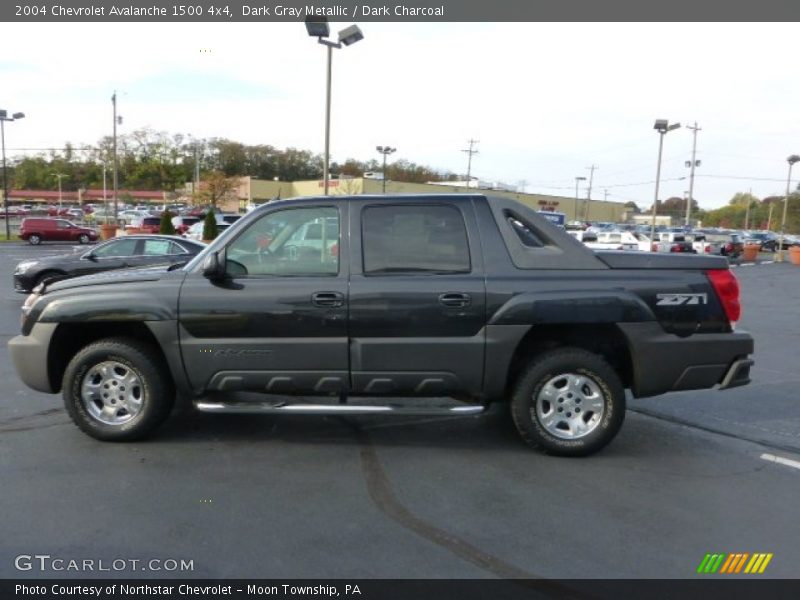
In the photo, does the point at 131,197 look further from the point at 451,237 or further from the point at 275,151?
the point at 451,237

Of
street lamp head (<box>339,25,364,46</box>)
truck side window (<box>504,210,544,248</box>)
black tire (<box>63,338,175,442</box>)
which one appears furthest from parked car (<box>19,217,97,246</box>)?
truck side window (<box>504,210,544,248</box>)

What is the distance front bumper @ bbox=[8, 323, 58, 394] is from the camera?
5.03m

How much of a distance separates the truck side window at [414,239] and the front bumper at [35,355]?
248 centimetres

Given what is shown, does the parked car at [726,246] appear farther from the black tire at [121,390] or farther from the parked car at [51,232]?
the parked car at [51,232]

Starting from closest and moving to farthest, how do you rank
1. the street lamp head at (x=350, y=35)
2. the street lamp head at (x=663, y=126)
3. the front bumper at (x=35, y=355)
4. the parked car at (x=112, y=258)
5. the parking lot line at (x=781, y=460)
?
the parking lot line at (x=781, y=460) → the front bumper at (x=35, y=355) → the parked car at (x=112, y=258) → the street lamp head at (x=350, y=35) → the street lamp head at (x=663, y=126)

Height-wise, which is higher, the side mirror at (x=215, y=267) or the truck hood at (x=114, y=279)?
the side mirror at (x=215, y=267)

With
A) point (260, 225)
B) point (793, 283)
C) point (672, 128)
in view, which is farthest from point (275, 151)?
point (260, 225)

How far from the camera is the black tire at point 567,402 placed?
15.8 ft

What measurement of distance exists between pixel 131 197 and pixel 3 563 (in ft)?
334

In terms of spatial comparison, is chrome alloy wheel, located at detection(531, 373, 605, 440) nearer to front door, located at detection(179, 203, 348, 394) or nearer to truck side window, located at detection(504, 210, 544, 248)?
truck side window, located at detection(504, 210, 544, 248)

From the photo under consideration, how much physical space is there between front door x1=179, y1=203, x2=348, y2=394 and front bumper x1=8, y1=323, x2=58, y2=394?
43.5 inches

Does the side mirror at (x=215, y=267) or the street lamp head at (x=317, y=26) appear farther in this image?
the street lamp head at (x=317, y=26)

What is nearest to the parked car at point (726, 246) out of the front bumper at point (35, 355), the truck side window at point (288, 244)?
the truck side window at point (288, 244)

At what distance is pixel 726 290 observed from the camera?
16.0 feet
